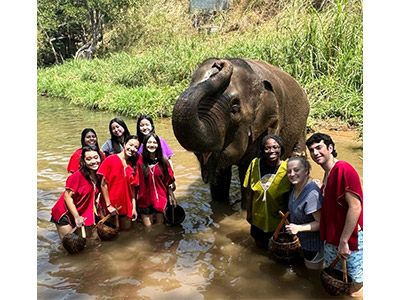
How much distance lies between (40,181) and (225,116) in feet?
12.0

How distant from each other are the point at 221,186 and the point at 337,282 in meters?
2.22

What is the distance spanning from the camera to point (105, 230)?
3.77 m

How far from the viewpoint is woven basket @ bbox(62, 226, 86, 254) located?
11.5 ft

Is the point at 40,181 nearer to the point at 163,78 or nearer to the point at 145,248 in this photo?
the point at 145,248

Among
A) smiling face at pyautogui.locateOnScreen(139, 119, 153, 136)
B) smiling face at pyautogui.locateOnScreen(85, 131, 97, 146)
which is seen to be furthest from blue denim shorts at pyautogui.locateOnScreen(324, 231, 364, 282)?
smiling face at pyautogui.locateOnScreen(85, 131, 97, 146)

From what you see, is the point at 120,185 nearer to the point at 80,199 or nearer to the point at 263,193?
the point at 80,199

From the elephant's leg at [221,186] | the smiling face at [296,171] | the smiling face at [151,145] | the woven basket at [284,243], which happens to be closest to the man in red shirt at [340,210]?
the smiling face at [296,171]

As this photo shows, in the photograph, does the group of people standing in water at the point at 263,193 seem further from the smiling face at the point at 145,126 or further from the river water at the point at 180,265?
→ the river water at the point at 180,265

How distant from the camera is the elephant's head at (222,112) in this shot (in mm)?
2975

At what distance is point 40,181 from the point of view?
19.0 ft

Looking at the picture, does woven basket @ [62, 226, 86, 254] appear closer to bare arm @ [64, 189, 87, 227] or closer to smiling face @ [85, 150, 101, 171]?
bare arm @ [64, 189, 87, 227]

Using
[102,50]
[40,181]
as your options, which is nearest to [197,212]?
[40,181]

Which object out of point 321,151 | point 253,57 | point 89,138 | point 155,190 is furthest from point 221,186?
point 253,57

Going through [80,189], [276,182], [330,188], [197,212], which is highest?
[330,188]
